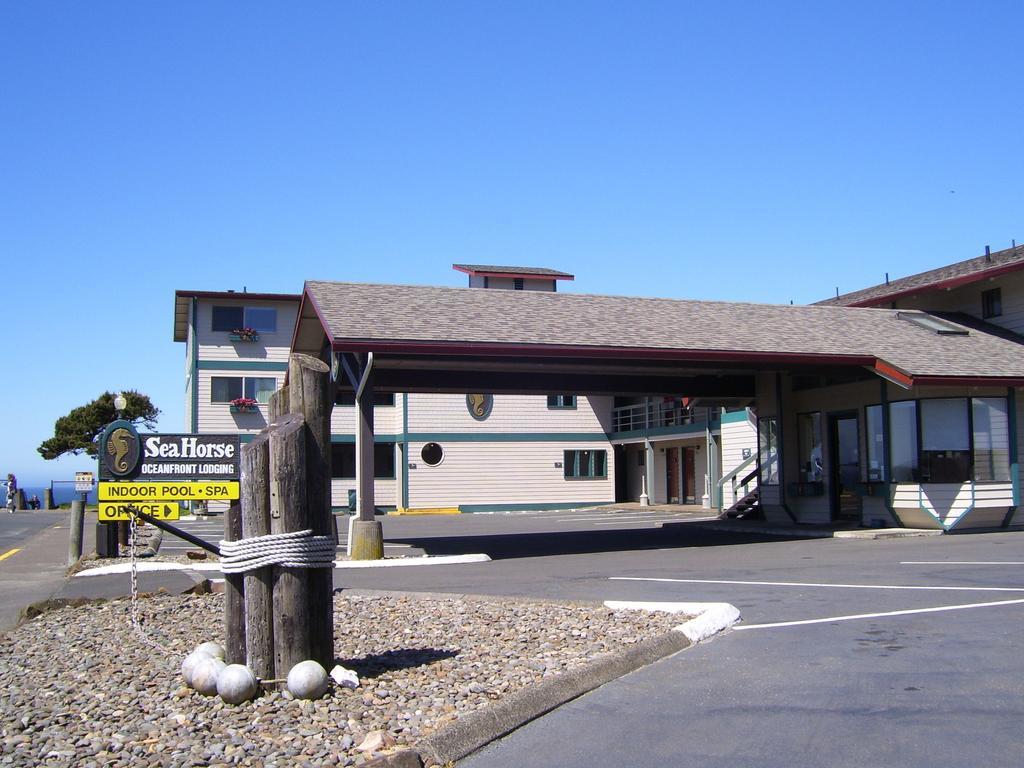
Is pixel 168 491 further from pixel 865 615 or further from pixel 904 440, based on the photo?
pixel 904 440

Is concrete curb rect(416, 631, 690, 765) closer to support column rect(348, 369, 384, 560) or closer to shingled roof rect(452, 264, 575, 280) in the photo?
support column rect(348, 369, 384, 560)

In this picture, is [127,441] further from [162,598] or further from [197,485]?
[162,598]

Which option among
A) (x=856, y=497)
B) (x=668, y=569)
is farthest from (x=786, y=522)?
(x=668, y=569)

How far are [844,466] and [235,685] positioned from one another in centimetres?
1820

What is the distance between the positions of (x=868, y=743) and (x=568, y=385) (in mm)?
16235

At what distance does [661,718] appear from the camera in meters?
6.13

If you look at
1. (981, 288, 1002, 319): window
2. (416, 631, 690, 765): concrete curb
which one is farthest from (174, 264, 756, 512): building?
(416, 631, 690, 765): concrete curb

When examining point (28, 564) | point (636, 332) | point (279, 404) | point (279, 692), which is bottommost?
point (28, 564)

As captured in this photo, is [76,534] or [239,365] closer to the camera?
[76,534]

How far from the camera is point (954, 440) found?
19844 mm

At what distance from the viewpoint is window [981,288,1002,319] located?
24734 mm

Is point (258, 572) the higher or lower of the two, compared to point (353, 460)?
lower

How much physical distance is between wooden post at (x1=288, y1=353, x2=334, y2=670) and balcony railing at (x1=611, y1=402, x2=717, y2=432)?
91.2 feet

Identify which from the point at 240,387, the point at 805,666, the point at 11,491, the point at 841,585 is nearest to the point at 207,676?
the point at 805,666
